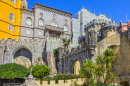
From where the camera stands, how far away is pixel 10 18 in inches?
1879

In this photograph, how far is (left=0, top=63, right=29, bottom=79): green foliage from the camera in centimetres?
2898

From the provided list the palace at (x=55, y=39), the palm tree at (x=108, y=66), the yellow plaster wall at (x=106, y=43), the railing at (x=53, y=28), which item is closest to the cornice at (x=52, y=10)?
the palace at (x=55, y=39)

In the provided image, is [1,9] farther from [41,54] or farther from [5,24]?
[41,54]

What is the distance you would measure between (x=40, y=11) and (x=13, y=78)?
27.2m

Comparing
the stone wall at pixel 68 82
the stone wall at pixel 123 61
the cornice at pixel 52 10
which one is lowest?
the stone wall at pixel 68 82

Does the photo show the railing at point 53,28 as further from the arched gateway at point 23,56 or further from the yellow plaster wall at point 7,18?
the arched gateway at point 23,56

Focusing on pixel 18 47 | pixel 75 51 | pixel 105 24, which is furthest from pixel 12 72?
pixel 105 24

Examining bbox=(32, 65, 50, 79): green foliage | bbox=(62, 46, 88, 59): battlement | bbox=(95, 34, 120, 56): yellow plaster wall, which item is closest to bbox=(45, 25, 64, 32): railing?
bbox=(62, 46, 88, 59): battlement

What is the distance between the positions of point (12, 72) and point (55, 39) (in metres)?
13.7

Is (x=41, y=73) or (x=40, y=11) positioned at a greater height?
(x=40, y=11)

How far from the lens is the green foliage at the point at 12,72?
2898 centimetres

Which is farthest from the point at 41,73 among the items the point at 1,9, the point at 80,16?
the point at 80,16

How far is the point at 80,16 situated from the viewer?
62281 millimetres

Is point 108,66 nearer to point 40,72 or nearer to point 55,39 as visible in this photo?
point 40,72
